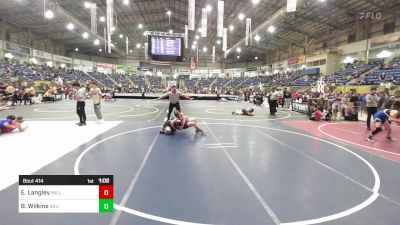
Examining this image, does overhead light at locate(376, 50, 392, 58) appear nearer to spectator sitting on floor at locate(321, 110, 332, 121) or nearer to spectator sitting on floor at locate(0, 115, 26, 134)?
spectator sitting on floor at locate(321, 110, 332, 121)

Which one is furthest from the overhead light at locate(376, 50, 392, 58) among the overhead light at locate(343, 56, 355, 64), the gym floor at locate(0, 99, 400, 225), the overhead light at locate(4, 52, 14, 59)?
the overhead light at locate(4, 52, 14, 59)

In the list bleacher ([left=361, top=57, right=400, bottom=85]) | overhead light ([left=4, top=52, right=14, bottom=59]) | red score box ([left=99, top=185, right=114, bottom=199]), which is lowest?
red score box ([left=99, top=185, right=114, bottom=199])

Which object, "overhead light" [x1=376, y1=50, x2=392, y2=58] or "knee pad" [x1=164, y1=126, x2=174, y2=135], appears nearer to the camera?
"knee pad" [x1=164, y1=126, x2=174, y2=135]

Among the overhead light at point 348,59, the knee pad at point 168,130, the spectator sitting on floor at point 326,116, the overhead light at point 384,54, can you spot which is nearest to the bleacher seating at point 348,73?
the overhead light at point 384,54

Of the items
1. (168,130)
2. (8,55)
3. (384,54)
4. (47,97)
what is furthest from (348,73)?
(8,55)

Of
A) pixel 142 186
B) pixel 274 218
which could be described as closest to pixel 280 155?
pixel 274 218

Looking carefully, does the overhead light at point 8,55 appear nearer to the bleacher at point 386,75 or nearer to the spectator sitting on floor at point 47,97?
the spectator sitting on floor at point 47,97

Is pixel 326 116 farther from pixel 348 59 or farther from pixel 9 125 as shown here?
pixel 348 59
